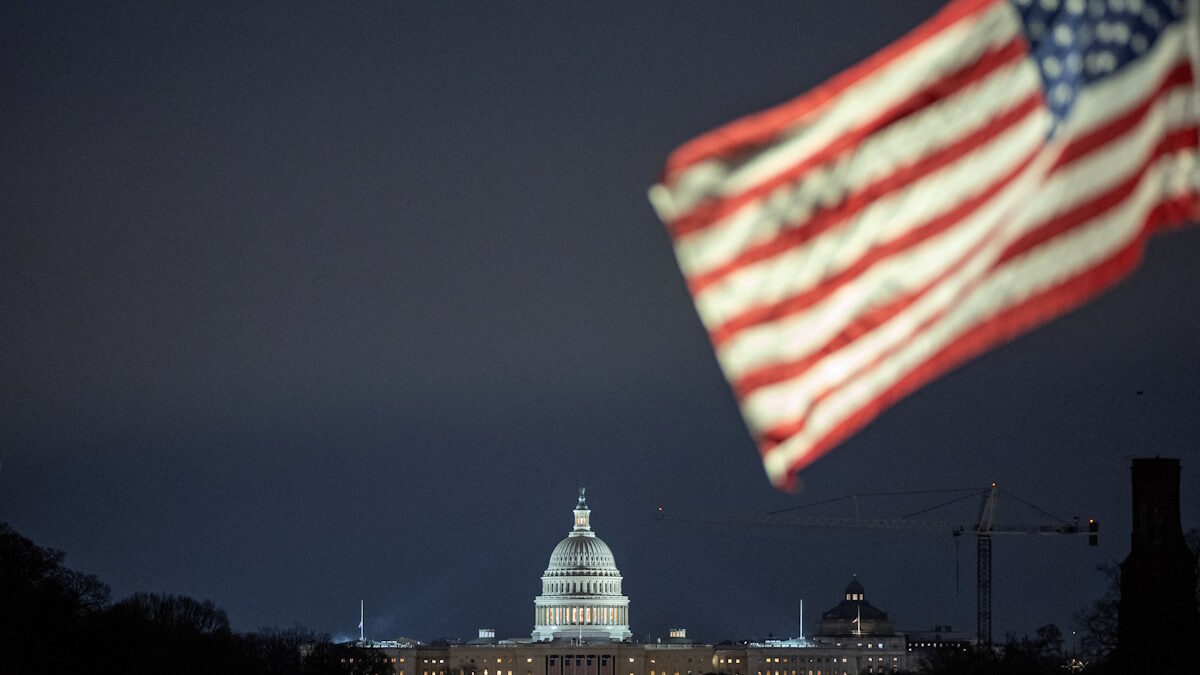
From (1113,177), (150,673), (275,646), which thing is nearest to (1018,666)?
(150,673)

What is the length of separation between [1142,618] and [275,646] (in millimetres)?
104393

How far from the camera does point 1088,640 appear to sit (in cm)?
11756

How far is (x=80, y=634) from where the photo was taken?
113 metres

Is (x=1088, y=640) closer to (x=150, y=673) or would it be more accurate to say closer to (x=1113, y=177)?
(x=150, y=673)

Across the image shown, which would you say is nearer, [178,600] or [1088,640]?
[1088,640]

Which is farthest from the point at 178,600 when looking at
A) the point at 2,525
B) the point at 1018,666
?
the point at 1018,666

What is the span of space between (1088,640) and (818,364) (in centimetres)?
9984

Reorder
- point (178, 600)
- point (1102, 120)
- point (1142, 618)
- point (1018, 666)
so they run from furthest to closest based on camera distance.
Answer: point (178, 600) → point (1018, 666) → point (1142, 618) → point (1102, 120)

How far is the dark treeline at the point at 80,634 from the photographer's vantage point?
102 meters

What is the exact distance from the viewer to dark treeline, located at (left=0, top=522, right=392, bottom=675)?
102375 mm

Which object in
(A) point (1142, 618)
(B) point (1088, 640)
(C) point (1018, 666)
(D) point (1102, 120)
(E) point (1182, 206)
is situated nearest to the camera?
(E) point (1182, 206)

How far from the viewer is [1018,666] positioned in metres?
128

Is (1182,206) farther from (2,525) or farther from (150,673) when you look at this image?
(2,525)

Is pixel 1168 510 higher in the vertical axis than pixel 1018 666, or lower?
higher
